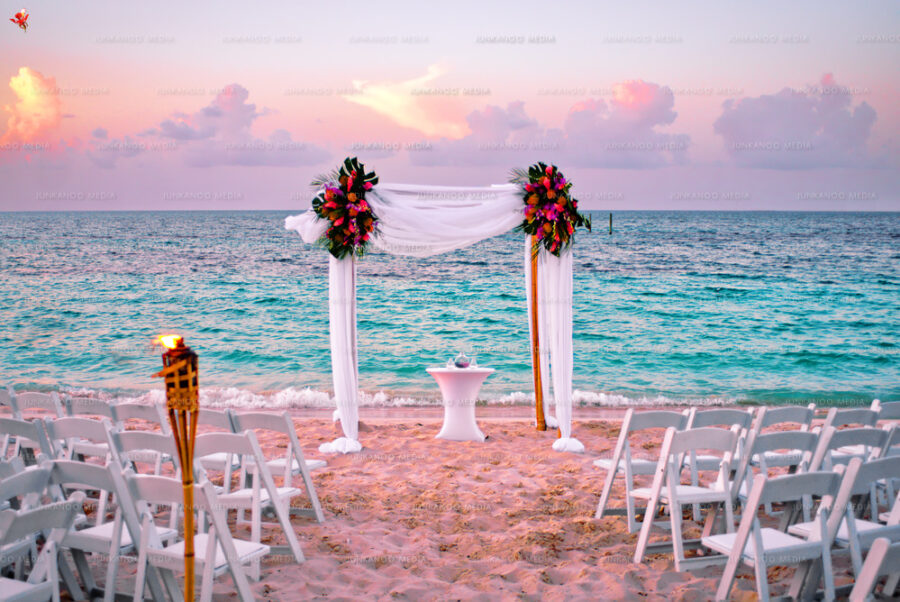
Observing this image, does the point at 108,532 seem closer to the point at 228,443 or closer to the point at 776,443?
the point at 228,443

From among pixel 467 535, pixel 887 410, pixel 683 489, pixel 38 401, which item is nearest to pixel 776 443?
pixel 683 489

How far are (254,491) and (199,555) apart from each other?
27.1 inches

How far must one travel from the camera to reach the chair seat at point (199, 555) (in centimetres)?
283

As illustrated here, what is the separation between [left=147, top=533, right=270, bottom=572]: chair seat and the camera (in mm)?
2828

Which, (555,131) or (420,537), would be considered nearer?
(420,537)

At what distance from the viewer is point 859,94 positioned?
25109mm

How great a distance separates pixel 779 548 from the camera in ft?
9.62

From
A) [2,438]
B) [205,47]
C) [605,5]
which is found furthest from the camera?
[205,47]

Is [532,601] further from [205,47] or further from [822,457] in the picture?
[205,47]

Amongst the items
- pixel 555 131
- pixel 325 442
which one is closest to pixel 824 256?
pixel 555 131

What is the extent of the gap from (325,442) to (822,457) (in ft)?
15.5

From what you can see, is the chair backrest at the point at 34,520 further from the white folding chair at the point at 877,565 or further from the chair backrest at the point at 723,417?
the chair backrest at the point at 723,417

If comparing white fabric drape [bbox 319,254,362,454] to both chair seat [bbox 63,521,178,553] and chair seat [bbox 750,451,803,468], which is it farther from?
chair seat [bbox 750,451,803,468]

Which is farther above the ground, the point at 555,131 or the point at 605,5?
the point at 605,5
